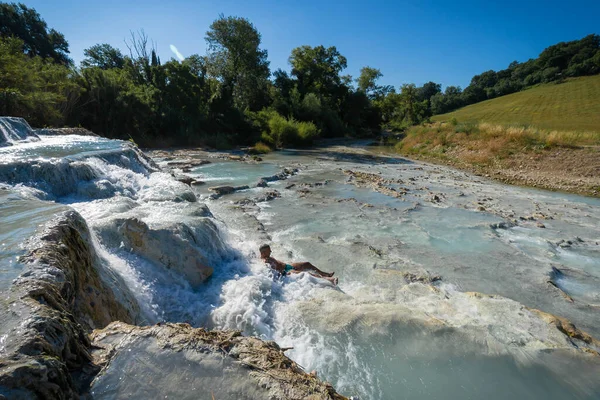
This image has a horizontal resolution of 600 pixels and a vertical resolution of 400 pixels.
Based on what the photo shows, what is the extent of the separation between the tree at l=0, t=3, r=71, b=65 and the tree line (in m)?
0.11

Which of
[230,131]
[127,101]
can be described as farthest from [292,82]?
[127,101]

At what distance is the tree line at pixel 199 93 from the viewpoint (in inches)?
655

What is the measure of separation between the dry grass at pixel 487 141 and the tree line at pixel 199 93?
34.4 ft

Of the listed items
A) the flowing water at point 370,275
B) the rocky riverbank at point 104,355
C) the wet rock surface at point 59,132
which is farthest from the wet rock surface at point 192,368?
the wet rock surface at point 59,132

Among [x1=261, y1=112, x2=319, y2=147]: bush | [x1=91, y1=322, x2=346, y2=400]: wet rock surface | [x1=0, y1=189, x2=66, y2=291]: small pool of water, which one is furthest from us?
[x1=261, y1=112, x2=319, y2=147]: bush

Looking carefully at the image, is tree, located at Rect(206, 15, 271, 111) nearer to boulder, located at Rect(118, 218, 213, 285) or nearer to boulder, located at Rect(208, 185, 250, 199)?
boulder, located at Rect(208, 185, 250, 199)

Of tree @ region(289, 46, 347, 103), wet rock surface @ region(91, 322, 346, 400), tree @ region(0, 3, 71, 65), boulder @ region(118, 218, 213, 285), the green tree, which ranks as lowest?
boulder @ region(118, 218, 213, 285)

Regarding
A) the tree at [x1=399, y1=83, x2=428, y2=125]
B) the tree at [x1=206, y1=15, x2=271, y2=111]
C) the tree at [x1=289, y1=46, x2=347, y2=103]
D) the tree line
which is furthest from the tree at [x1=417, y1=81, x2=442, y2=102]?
the tree at [x1=206, y1=15, x2=271, y2=111]

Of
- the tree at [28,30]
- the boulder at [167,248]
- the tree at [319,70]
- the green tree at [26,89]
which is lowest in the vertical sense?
the boulder at [167,248]

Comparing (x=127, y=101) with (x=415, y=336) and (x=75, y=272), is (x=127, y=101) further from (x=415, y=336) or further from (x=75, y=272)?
(x=415, y=336)

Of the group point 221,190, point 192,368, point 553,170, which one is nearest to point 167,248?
point 192,368

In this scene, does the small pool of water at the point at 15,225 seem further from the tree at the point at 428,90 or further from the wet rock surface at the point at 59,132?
the tree at the point at 428,90

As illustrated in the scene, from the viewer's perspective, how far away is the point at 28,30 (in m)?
34.3

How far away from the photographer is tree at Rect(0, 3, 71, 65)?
32406mm
